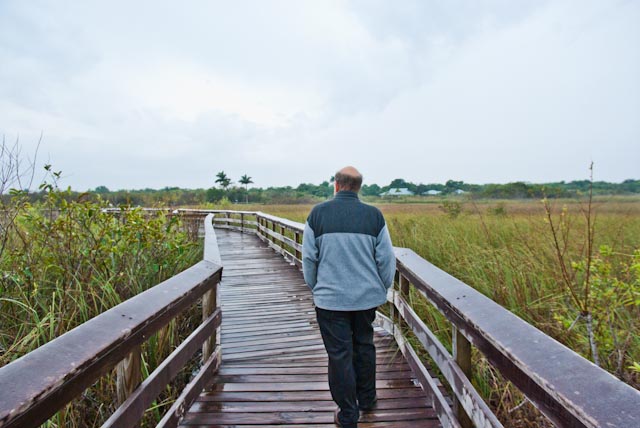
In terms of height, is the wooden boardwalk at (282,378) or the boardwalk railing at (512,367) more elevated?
the boardwalk railing at (512,367)

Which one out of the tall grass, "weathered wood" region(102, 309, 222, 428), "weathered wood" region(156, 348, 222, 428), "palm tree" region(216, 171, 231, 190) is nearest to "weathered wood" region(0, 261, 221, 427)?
"weathered wood" region(102, 309, 222, 428)

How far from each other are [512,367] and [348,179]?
147cm

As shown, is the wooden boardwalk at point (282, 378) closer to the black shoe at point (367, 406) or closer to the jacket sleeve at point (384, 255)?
the black shoe at point (367, 406)

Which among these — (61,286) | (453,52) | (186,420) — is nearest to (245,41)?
(453,52)

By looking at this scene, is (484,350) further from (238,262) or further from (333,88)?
(333,88)

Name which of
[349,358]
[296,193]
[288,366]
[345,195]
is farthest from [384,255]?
[296,193]

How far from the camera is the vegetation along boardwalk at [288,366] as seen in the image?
38.7 inches

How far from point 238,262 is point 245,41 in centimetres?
959

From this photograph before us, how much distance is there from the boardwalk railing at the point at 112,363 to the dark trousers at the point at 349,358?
0.90m

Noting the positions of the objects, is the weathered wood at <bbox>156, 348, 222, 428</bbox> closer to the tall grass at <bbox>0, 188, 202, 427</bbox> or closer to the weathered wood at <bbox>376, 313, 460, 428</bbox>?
the tall grass at <bbox>0, 188, 202, 427</bbox>

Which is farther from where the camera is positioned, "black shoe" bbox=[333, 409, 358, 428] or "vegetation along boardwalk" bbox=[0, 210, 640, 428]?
"black shoe" bbox=[333, 409, 358, 428]

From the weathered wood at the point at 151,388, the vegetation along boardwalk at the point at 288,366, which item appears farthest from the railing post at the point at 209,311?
the weathered wood at the point at 151,388

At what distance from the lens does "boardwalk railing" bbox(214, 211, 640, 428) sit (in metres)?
0.85

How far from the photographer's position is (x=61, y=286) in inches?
126
